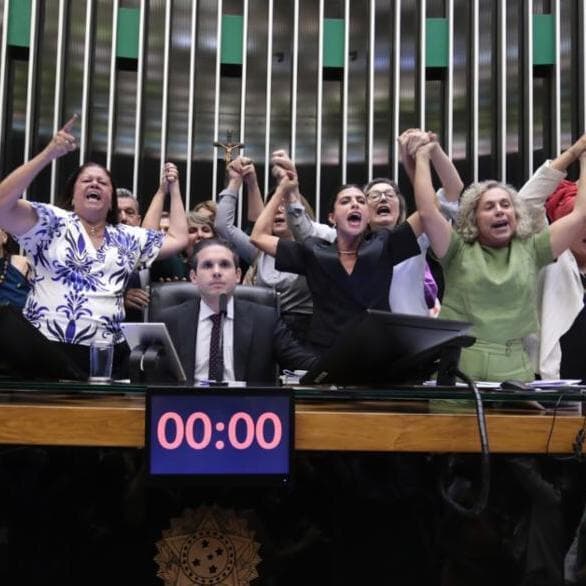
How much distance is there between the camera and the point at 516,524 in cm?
148

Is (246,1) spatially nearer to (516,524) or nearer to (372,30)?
(372,30)

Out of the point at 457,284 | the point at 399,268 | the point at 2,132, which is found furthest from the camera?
the point at 2,132

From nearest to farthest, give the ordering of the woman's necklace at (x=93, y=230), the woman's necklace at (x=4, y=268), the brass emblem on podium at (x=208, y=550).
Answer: the brass emblem on podium at (x=208, y=550) < the woman's necklace at (x=93, y=230) < the woman's necklace at (x=4, y=268)

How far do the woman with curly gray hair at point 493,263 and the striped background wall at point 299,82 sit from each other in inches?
175

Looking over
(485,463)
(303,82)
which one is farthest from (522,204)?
(303,82)

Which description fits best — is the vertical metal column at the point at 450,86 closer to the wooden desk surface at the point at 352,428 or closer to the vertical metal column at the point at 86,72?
the vertical metal column at the point at 86,72

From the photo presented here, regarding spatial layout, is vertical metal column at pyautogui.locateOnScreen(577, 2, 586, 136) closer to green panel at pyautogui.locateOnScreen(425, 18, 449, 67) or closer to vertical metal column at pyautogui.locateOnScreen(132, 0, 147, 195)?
green panel at pyautogui.locateOnScreen(425, 18, 449, 67)

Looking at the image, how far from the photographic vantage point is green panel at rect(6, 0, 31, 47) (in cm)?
677

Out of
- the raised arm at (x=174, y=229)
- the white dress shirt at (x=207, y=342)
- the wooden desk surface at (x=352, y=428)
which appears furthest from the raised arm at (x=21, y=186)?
the wooden desk surface at (x=352, y=428)

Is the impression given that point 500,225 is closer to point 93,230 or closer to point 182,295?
point 182,295

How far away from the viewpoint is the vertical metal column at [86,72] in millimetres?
6762

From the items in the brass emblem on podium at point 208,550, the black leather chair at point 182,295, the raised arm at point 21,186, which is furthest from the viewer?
the black leather chair at point 182,295

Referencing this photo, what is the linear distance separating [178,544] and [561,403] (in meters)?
0.72

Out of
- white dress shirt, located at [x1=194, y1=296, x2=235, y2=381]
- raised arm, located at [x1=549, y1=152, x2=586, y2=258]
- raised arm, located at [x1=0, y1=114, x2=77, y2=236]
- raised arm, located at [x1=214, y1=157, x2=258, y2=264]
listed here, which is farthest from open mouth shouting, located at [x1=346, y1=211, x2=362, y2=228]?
raised arm, located at [x1=0, y1=114, x2=77, y2=236]
